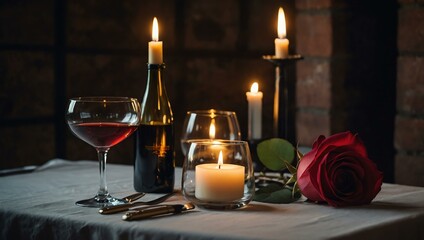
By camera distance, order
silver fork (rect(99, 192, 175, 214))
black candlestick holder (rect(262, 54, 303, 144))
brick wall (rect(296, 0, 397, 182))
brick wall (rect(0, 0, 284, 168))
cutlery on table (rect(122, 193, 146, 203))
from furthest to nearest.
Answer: brick wall (rect(296, 0, 397, 182)) < brick wall (rect(0, 0, 284, 168)) < black candlestick holder (rect(262, 54, 303, 144)) < cutlery on table (rect(122, 193, 146, 203)) < silver fork (rect(99, 192, 175, 214))

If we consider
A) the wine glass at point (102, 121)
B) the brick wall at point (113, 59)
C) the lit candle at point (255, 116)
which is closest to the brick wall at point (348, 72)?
the brick wall at point (113, 59)

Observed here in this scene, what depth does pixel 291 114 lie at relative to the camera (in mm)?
2711

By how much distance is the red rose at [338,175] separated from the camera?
3.83 feet

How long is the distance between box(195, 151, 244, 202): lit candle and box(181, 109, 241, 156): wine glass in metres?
0.26

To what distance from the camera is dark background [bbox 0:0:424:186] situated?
2.15 meters

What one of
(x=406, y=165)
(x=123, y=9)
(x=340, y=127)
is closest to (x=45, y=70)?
(x=123, y=9)

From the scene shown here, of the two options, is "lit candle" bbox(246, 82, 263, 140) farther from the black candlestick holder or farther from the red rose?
the red rose

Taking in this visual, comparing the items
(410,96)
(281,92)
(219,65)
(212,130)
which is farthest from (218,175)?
(219,65)

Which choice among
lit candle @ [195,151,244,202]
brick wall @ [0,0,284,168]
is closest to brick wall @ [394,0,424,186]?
brick wall @ [0,0,284,168]

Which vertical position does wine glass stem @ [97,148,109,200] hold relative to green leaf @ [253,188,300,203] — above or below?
above

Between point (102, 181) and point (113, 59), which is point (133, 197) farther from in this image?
point (113, 59)

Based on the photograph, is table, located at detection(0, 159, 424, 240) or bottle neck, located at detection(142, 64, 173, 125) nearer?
table, located at detection(0, 159, 424, 240)

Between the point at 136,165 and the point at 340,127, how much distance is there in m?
1.14

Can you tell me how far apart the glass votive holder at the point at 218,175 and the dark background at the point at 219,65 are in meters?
1.06
